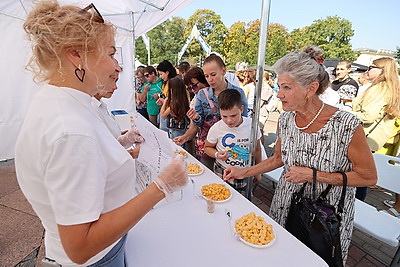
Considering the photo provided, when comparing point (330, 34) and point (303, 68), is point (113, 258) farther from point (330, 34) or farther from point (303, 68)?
point (330, 34)

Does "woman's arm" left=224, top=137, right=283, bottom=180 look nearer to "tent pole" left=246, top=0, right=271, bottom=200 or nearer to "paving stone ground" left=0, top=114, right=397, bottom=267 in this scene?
"tent pole" left=246, top=0, right=271, bottom=200

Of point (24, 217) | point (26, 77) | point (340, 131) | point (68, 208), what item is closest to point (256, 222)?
point (340, 131)

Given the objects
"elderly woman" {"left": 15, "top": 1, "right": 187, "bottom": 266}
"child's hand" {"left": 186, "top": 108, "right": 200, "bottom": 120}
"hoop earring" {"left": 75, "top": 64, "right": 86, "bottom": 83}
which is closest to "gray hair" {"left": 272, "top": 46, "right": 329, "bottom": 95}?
"elderly woman" {"left": 15, "top": 1, "right": 187, "bottom": 266}

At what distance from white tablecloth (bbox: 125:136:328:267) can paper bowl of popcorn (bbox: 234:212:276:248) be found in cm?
2

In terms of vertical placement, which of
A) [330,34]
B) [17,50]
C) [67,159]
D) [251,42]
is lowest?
[67,159]

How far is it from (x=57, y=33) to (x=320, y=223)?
141cm

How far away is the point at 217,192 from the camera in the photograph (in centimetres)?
146

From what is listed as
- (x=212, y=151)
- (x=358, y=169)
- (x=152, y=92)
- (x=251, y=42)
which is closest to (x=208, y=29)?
(x=251, y=42)

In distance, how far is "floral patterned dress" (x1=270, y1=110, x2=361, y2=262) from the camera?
124cm

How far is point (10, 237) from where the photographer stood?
2.32 metres

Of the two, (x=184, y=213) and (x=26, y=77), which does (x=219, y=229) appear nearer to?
(x=184, y=213)

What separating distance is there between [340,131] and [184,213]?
100 centimetres

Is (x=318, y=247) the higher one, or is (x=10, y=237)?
(x=318, y=247)

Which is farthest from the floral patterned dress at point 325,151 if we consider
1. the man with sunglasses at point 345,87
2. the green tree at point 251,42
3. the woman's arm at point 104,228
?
the green tree at point 251,42
